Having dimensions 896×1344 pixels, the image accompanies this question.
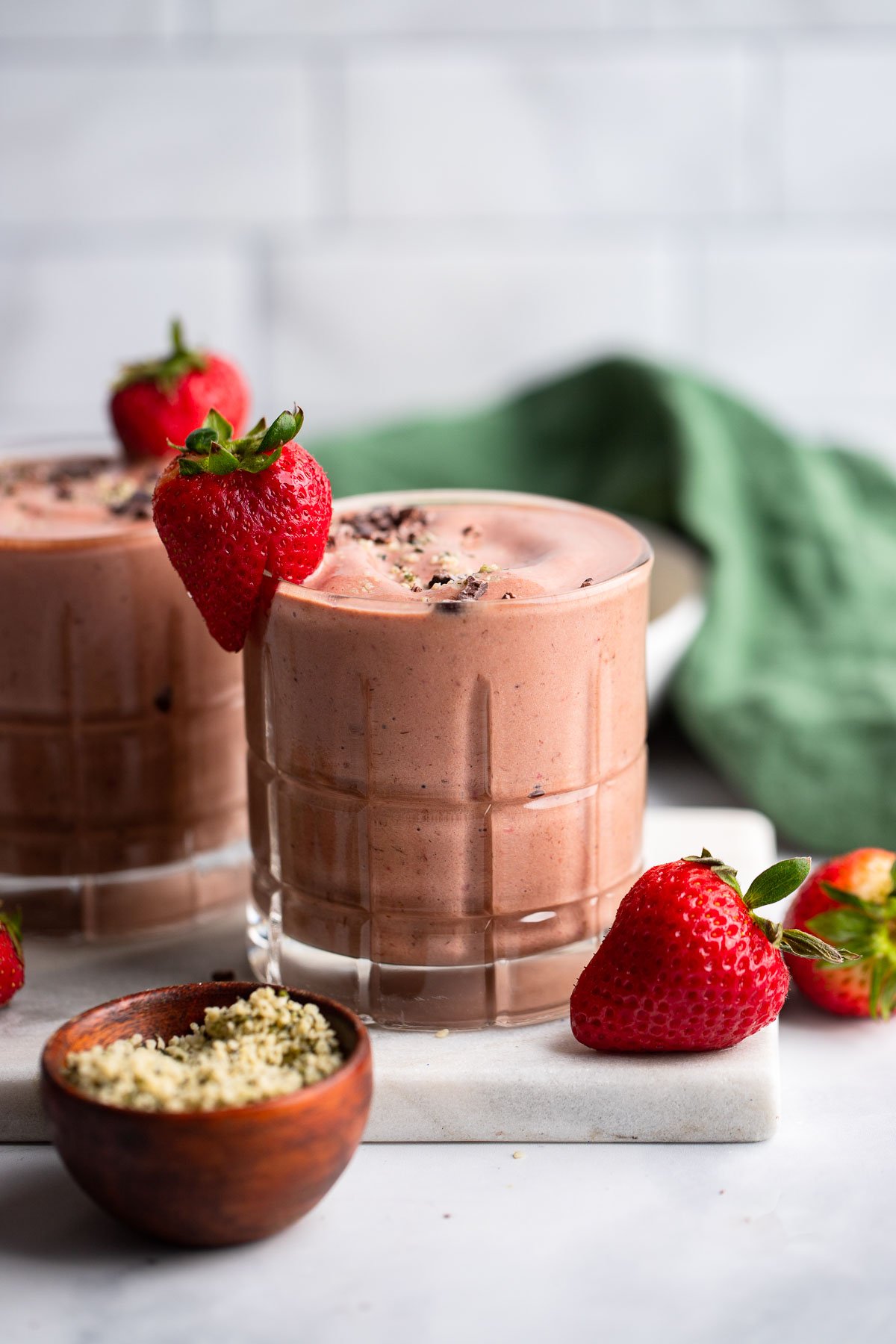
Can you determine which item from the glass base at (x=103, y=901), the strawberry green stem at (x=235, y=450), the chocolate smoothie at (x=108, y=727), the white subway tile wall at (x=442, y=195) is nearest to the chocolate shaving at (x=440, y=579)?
the strawberry green stem at (x=235, y=450)

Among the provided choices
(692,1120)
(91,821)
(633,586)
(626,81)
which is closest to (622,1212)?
(692,1120)

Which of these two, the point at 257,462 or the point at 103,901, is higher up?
the point at 257,462

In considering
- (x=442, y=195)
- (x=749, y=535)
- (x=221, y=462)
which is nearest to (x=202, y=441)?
(x=221, y=462)

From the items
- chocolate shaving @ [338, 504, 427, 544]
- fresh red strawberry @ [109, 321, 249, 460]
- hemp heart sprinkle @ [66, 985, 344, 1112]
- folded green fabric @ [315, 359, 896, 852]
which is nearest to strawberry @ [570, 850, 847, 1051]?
hemp heart sprinkle @ [66, 985, 344, 1112]

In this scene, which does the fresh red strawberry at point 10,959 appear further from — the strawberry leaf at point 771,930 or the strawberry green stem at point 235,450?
the strawberry leaf at point 771,930

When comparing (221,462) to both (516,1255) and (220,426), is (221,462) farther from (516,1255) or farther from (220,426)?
(516,1255)
